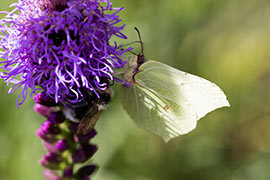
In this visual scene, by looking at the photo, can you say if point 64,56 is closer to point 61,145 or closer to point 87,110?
point 87,110

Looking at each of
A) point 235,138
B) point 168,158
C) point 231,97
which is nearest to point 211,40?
point 231,97

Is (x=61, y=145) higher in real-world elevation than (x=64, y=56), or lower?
lower

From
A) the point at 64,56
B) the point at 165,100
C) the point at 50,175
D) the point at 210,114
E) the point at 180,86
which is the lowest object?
the point at 210,114

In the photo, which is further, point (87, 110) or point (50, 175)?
point (50, 175)

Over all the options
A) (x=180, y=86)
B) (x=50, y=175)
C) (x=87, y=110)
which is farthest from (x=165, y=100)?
(x=50, y=175)

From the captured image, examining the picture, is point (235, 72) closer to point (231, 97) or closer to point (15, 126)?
point (231, 97)

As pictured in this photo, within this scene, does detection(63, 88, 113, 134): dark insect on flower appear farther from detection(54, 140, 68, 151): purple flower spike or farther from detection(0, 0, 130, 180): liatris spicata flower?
detection(54, 140, 68, 151): purple flower spike

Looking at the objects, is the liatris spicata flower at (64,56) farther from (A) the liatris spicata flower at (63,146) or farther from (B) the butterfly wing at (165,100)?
(B) the butterfly wing at (165,100)
